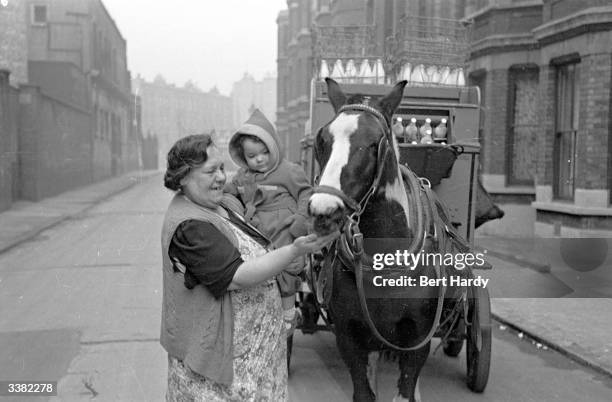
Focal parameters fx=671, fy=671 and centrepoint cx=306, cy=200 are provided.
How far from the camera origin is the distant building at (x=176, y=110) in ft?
147

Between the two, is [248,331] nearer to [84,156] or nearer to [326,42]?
[326,42]

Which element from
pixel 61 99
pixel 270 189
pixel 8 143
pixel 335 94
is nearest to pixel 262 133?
pixel 335 94

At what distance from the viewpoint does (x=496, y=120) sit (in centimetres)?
1619

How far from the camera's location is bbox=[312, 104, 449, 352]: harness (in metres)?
3.44

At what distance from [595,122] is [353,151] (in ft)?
33.8

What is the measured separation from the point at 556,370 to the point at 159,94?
182ft

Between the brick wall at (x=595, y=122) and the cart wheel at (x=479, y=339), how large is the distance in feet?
25.0

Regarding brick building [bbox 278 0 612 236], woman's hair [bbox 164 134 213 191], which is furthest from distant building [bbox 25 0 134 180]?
woman's hair [bbox 164 134 213 191]

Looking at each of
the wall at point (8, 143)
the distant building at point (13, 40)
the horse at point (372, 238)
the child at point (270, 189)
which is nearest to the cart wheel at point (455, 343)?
the horse at point (372, 238)

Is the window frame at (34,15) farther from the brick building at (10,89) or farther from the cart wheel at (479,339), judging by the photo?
the cart wheel at (479,339)

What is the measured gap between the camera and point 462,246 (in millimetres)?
4977

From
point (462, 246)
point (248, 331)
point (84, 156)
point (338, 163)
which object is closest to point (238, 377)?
point (248, 331)

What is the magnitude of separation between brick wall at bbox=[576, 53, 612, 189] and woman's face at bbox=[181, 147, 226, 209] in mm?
10861

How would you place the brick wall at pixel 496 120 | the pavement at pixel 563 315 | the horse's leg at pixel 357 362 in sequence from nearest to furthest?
the horse's leg at pixel 357 362
the pavement at pixel 563 315
the brick wall at pixel 496 120
